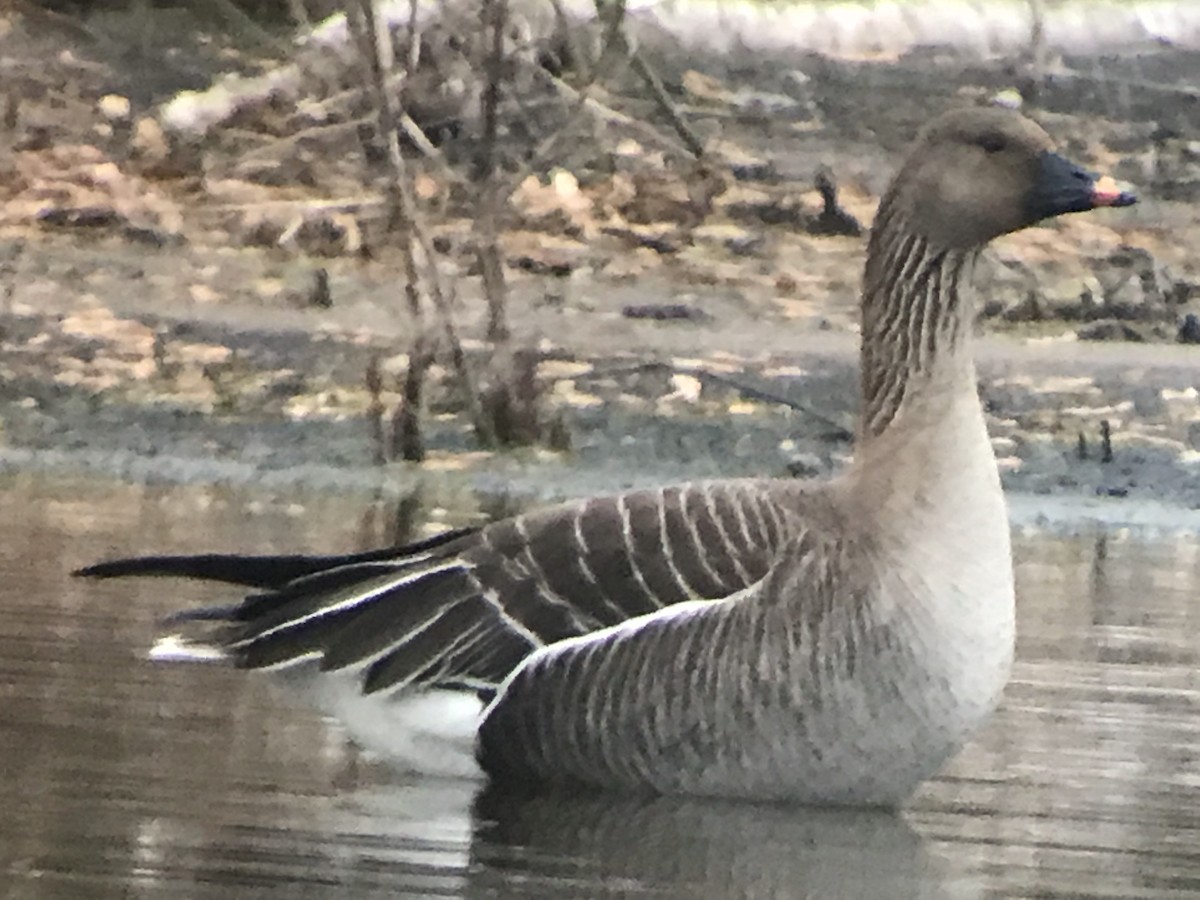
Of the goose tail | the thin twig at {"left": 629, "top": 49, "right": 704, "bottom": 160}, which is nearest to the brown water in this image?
the goose tail

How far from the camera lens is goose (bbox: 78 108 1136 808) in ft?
5.92

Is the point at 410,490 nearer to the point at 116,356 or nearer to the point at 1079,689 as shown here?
the point at 116,356

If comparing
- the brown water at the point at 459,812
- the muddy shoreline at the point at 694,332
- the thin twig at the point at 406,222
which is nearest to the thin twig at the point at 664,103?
the muddy shoreline at the point at 694,332

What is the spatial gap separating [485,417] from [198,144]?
0.90m

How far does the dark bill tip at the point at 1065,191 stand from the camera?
2.02 metres

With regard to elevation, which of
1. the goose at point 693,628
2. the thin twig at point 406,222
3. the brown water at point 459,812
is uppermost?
the thin twig at point 406,222

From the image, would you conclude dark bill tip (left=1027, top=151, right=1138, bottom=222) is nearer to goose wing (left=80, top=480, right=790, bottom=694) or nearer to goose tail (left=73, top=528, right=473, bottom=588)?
goose wing (left=80, top=480, right=790, bottom=694)

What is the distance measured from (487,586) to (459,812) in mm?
238

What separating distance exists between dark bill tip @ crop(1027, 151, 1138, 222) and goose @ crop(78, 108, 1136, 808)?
0.55ft

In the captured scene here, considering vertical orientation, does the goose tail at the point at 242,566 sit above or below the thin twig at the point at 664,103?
below

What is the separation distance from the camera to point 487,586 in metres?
1.90

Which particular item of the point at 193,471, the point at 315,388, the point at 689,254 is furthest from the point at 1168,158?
the point at 193,471

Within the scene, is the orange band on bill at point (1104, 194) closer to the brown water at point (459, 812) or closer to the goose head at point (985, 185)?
the goose head at point (985, 185)

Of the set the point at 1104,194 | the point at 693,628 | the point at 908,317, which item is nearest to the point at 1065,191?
the point at 1104,194
